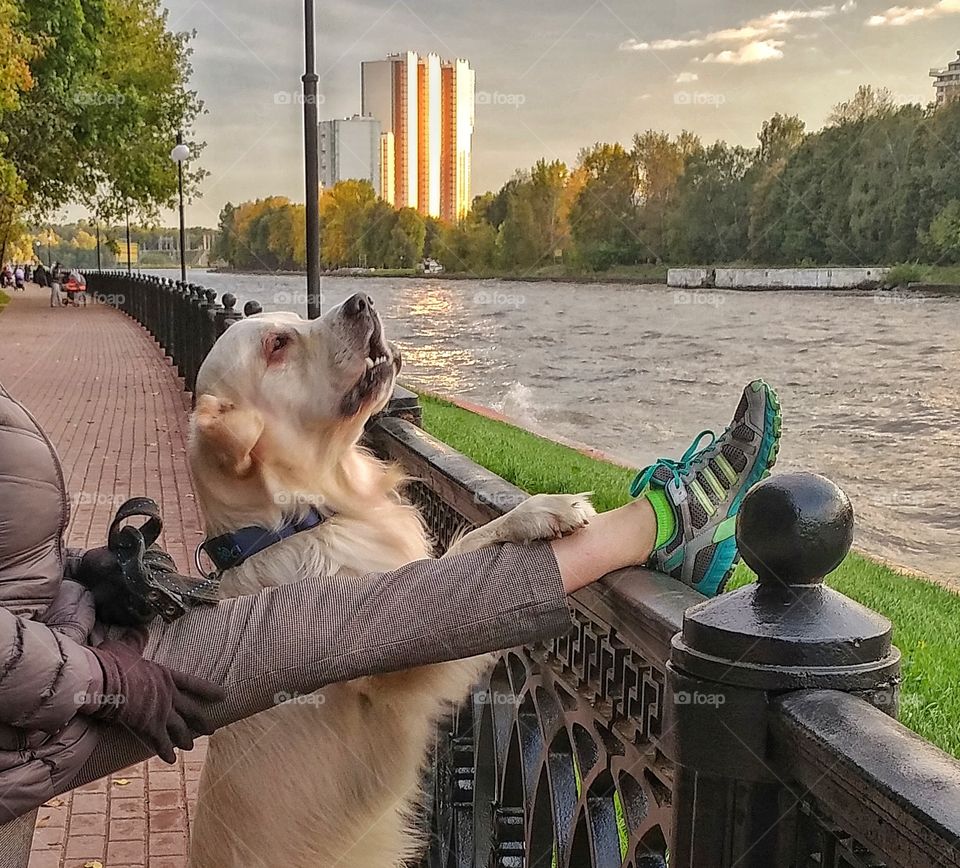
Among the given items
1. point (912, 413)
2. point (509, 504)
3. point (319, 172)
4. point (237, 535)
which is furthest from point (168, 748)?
point (912, 413)

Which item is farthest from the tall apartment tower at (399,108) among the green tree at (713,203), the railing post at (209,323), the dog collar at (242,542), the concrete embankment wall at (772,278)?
the concrete embankment wall at (772,278)

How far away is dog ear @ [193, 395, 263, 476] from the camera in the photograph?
3193 millimetres

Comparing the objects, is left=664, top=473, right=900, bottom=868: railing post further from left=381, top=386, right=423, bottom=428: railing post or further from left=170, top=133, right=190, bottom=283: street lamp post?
left=170, top=133, right=190, bottom=283: street lamp post

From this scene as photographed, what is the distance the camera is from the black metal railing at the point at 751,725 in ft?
3.88

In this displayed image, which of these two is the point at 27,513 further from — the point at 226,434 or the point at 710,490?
the point at 710,490

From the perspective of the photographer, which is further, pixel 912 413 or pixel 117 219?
pixel 117 219

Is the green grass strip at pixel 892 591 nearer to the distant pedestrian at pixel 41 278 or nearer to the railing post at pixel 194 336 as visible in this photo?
the railing post at pixel 194 336

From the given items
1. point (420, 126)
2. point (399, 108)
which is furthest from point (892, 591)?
point (399, 108)

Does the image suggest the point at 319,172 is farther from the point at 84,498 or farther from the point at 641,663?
the point at 641,663

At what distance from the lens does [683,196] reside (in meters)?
37.7

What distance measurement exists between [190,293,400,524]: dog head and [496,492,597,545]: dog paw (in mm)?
995

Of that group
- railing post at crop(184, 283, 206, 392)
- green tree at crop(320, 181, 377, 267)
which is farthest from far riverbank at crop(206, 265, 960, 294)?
railing post at crop(184, 283, 206, 392)

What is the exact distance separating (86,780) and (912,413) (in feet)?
88.7

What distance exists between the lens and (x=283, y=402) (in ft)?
11.4
